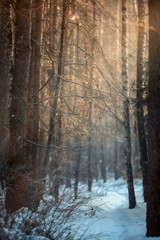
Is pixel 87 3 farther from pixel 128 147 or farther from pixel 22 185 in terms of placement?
pixel 128 147

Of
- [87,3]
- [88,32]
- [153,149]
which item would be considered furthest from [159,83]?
[87,3]

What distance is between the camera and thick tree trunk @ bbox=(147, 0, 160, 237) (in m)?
6.10

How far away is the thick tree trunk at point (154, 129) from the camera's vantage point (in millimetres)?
6098

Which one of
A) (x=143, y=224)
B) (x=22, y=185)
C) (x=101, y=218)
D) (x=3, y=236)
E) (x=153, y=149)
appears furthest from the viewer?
(x=101, y=218)

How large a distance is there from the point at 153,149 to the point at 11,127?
430 centimetres

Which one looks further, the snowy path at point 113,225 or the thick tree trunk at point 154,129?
the snowy path at point 113,225

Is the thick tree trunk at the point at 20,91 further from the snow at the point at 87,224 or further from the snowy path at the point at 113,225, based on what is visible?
the snowy path at the point at 113,225

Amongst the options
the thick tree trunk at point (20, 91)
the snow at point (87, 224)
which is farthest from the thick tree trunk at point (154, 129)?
the thick tree trunk at point (20, 91)

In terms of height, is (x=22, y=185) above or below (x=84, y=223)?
above

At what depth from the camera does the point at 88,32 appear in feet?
22.3

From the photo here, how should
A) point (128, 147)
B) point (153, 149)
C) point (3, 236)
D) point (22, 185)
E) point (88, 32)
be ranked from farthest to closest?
point (128, 147)
point (88, 32)
point (153, 149)
point (22, 185)
point (3, 236)

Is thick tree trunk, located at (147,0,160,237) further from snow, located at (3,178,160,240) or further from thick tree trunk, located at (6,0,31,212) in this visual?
thick tree trunk, located at (6,0,31,212)

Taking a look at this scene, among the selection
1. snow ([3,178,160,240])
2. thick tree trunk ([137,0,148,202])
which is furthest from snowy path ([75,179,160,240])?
thick tree trunk ([137,0,148,202])

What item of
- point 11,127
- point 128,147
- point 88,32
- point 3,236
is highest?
point 88,32
